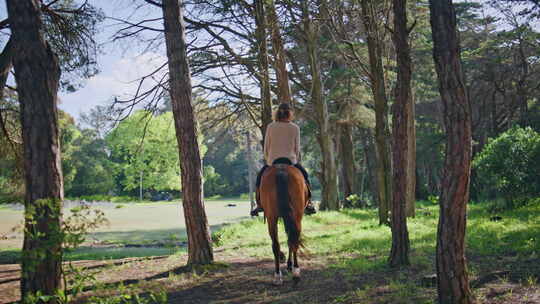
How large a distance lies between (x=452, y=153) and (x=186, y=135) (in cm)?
451

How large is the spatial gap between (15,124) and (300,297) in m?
9.34

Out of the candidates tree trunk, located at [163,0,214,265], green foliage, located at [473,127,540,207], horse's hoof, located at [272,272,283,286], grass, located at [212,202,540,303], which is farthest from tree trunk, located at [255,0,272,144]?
green foliage, located at [473,127,540,207]

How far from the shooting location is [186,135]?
7207mm

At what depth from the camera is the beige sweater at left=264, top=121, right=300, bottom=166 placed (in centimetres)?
617

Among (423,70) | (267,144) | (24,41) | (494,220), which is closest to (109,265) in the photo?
(267,144)

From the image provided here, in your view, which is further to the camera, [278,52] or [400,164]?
[278,52]

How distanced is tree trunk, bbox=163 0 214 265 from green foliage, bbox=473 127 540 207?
1001cm

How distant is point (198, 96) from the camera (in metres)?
14.2

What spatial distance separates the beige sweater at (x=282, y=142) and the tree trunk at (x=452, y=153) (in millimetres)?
2596

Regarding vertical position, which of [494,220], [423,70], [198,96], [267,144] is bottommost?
[494,220]

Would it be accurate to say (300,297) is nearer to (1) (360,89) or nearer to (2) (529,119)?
(1) (360,89)

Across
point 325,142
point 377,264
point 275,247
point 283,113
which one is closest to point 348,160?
point 325,142

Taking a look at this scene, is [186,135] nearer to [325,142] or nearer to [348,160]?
[325,142]

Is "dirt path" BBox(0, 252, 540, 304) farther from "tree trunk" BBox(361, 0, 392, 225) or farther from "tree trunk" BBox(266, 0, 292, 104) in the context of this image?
"tree trunk" BBox(266, 0, 292, 104)
